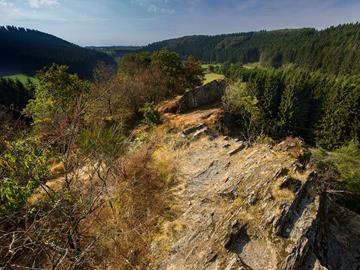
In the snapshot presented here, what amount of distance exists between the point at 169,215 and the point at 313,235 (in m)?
5.69

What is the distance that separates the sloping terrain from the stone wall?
61.5 feet

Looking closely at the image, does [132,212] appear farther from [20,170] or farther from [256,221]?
[20,170]

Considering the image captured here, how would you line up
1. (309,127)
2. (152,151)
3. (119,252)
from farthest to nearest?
(309,127)
(152,151)
(119,252)

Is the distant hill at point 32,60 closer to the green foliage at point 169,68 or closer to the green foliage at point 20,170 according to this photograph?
the green foliage at point 169,68

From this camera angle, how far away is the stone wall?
32541 millimetres

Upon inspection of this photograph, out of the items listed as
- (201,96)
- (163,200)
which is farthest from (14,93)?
(163,200)

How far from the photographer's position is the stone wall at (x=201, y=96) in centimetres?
3254

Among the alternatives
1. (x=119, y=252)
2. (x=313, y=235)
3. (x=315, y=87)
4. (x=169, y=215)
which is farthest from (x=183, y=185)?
(x=315, y=87)

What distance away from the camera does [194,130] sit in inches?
742

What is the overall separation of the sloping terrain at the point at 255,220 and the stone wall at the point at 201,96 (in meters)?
18.8

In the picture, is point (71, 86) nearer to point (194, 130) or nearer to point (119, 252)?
point (194, 130)

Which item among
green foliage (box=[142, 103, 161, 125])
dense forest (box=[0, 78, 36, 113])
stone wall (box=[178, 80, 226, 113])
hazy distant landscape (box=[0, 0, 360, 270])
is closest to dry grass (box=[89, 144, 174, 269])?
hazy distant landscape (box=[0, 0, 360, 270])

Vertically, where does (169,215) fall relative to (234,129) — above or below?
above

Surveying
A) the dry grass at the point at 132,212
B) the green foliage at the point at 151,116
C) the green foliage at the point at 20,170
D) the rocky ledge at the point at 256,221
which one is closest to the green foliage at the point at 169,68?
the green foliage at the point at 151,116
